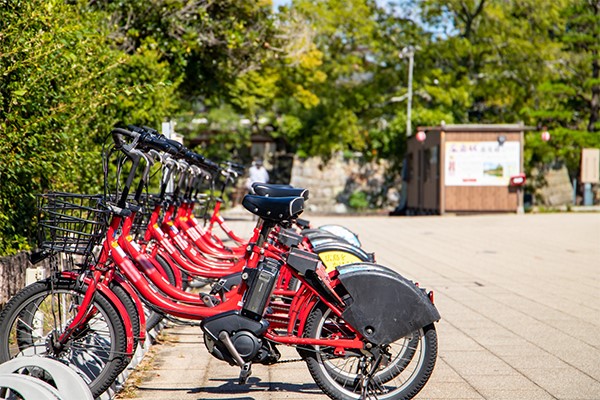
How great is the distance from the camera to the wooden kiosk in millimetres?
29547

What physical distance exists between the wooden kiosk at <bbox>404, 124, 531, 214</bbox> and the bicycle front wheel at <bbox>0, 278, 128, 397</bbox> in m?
25.2

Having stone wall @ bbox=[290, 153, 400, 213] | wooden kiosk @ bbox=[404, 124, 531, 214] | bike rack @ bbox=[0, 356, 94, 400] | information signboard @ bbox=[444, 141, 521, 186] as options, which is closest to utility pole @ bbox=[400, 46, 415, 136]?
stone wall @ bbox=[290, 153, 400, 213]

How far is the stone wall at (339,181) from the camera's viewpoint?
45.8 metres

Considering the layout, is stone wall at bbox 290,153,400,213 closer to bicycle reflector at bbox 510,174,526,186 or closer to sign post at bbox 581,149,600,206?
sign post at bbox 581,149,600,206

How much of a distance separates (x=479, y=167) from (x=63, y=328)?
2546cm

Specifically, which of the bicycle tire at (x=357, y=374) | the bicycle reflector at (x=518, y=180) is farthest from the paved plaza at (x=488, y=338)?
the bicycle reflector at (x=518, y=180)

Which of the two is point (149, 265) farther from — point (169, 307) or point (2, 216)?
point (2, 216)

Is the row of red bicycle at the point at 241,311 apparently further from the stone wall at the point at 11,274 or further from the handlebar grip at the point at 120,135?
the stone wall at the point at 11,274

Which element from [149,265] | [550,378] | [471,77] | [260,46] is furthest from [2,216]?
[471,77]

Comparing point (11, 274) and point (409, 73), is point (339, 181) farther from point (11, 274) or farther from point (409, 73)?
point (11, 274)

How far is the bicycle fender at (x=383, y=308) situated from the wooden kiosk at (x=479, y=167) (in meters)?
25.0

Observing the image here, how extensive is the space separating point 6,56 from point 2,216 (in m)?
1.18

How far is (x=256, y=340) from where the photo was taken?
507 cm

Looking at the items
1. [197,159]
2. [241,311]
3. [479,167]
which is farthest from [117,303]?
[479,167]
